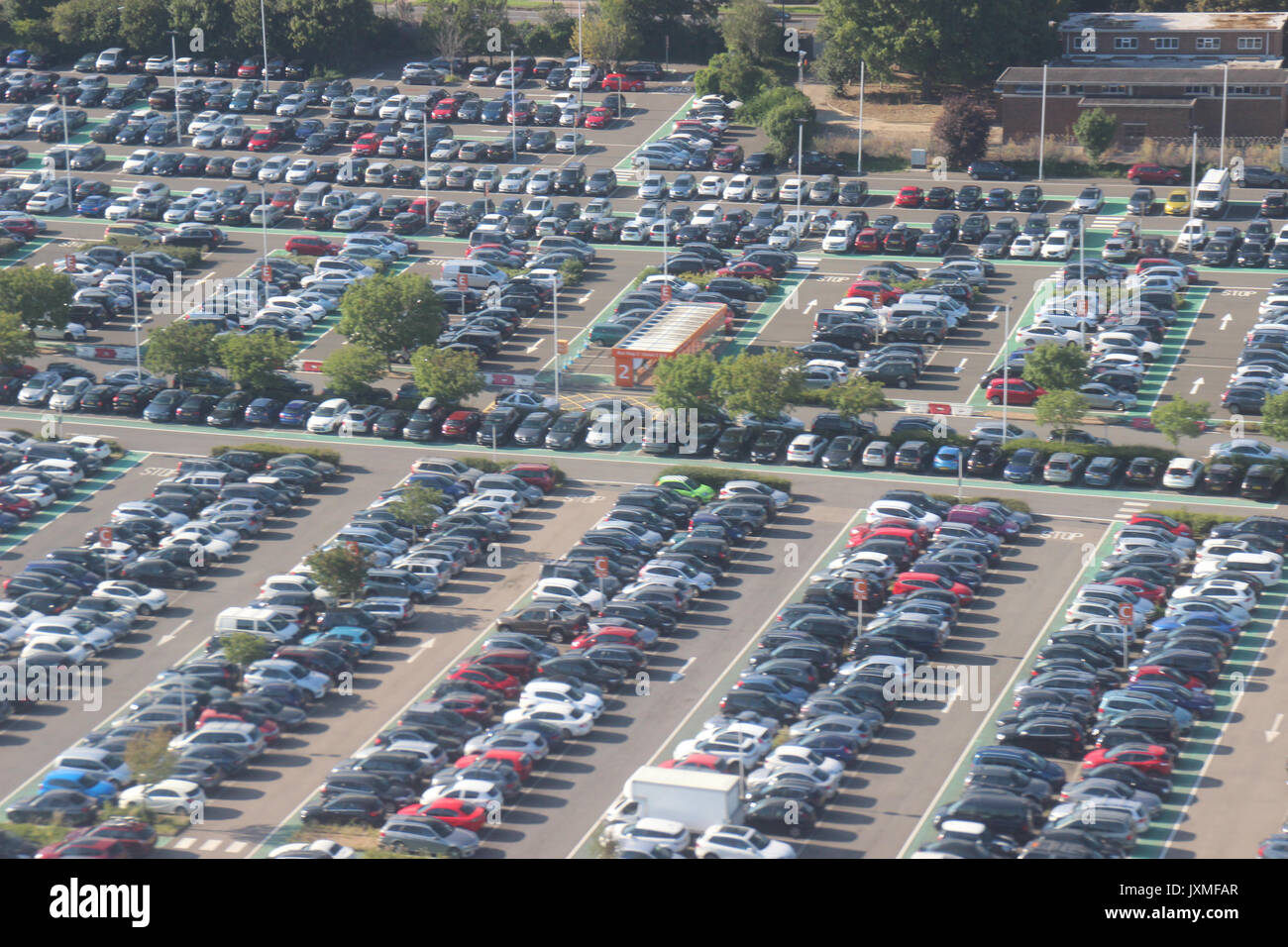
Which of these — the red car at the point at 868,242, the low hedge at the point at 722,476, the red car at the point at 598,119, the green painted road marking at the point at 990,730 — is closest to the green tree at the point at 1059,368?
the green painted road marking at the point at 990,730

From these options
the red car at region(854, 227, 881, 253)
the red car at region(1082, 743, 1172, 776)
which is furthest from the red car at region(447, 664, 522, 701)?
the red car at region(854, 227, 881, 253)

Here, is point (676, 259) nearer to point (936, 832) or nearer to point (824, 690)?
point (824, 690)

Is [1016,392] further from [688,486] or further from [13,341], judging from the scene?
[13,341]

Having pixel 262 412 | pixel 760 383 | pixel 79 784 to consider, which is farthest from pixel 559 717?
pixel 262 412

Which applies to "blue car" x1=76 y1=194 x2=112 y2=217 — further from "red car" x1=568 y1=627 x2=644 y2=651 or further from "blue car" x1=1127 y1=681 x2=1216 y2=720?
"blue car" x1=1127 y1=681 x2=1216 y2=720

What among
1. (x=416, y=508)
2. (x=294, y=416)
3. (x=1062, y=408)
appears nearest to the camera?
(x=416, y=508)

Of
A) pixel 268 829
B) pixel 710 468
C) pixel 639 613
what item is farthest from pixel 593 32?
pixel 268 829

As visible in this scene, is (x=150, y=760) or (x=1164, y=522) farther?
(x=1164, y=522)

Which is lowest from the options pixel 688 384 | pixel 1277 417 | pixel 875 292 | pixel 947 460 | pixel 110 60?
pixel 947 460
